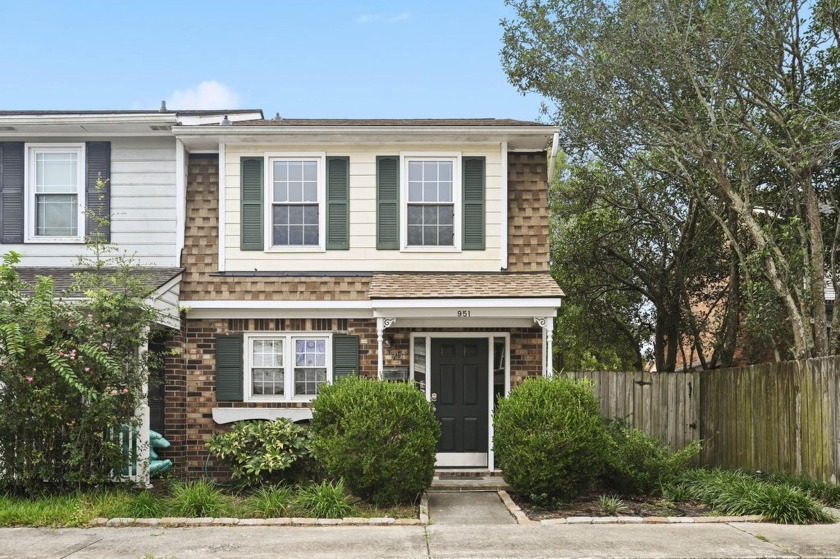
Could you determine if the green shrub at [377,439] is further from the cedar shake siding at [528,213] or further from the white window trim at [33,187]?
the white window trim at [33,187]

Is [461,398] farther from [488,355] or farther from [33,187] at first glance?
[33,187]

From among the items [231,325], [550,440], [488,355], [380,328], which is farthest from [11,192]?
[550,440]

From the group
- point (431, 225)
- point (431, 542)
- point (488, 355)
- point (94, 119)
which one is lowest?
point (431, 542)

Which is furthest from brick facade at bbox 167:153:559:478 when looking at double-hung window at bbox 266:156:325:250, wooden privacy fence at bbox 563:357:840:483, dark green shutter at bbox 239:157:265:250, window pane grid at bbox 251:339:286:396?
wooden privacy fence at bbox 563:357:840:483

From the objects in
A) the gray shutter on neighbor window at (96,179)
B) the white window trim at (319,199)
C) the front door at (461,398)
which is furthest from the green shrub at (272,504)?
the gray shutter on neighbor window at (96,179)

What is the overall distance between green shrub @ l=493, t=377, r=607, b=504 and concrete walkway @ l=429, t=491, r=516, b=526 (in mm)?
429

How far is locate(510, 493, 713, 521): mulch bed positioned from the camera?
962 centimetres

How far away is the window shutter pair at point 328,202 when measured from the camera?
488 inches

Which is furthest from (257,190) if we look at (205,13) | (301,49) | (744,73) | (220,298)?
(744,73)

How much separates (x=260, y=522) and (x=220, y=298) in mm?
4029

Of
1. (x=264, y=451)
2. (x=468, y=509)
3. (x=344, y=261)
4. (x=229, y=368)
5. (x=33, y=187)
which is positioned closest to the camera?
(x=468, y=509)

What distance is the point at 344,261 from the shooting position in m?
12.4

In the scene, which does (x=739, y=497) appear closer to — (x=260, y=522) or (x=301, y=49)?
(x=260, y=522)

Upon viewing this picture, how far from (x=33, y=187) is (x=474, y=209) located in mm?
6458
